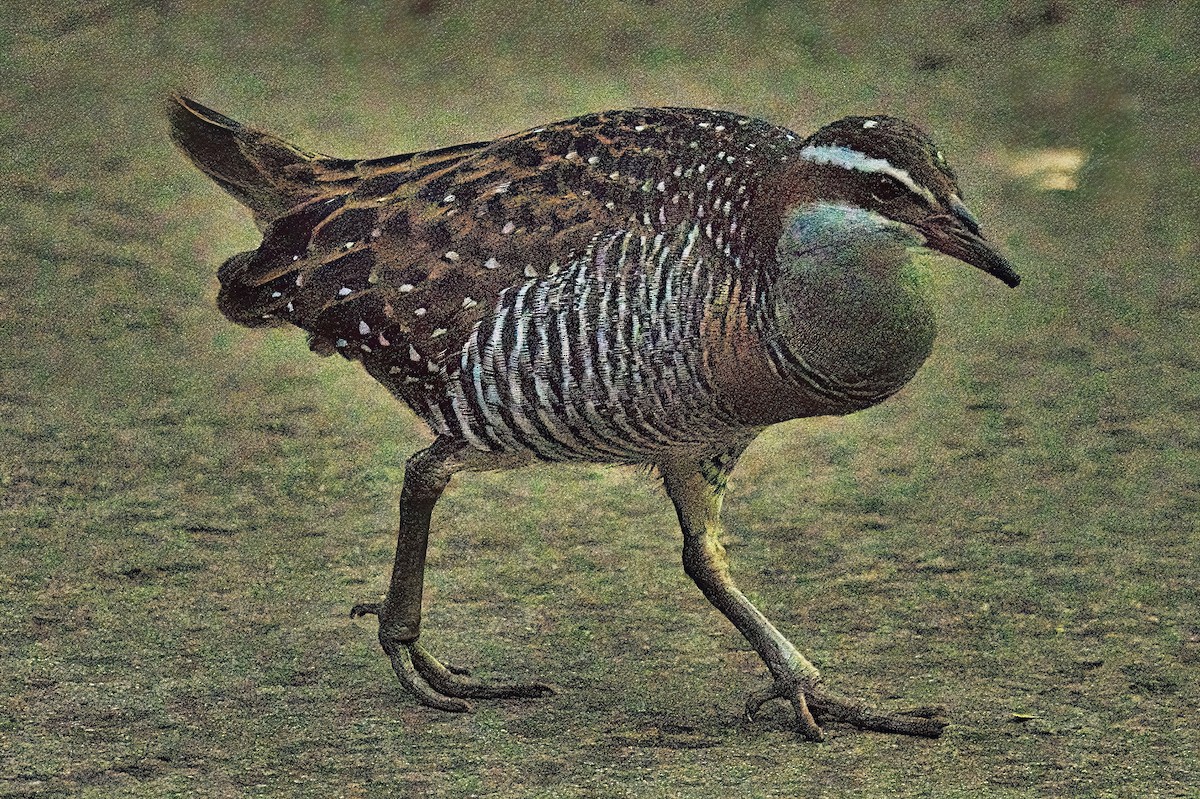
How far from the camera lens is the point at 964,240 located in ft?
16.7

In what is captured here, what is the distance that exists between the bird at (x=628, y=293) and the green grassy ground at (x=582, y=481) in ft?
1.34

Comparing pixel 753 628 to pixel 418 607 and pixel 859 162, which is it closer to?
pixel 418 607

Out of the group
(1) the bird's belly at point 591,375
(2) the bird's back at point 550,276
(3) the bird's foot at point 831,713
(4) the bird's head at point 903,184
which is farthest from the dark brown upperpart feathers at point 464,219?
(3) the bird's foot at point 831,713

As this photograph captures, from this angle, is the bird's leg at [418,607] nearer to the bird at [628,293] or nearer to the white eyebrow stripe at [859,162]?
the bird at [628,293]

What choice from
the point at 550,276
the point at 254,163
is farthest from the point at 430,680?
the point at 254,163

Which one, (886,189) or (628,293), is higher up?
(886,189)

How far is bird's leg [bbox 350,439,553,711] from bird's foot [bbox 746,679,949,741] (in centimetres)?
79

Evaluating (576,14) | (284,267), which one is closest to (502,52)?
(576,14)

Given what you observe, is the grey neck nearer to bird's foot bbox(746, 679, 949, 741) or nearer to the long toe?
bird's foot bbox(746, 679, 949, 741)

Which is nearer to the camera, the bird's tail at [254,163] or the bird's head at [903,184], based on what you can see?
the bird's head at [903,184]

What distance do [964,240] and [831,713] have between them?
167 centimetres

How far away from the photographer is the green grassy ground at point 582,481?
575 centimetres

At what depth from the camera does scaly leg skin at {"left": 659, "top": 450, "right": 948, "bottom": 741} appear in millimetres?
5805

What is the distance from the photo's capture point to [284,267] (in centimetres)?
598
